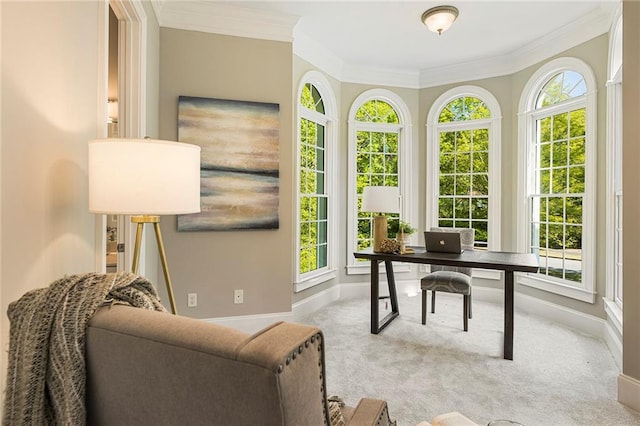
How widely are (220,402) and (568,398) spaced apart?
99.5 inches

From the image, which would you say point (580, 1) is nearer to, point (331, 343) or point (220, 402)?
point (331, 343)

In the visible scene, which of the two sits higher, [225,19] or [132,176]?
[225,19]

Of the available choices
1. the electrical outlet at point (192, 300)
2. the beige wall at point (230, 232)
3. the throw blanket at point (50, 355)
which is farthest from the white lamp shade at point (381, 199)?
the throw blanket at point (50, 355)

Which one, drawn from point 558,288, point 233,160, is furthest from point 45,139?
point 558,288

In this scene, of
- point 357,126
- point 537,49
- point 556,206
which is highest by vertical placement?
point 537,49

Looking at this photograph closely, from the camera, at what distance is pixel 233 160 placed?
11.0ft

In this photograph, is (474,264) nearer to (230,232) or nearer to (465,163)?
(230,232)

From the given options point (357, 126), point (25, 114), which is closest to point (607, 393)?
point (25, 114)

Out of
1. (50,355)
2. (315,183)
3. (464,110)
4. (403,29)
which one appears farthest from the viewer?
(464,110)

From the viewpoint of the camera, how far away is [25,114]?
1.18 metres

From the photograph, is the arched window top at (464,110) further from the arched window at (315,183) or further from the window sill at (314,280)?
the window sill at (314,280)

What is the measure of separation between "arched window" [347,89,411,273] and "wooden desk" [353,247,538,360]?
3.72 feet

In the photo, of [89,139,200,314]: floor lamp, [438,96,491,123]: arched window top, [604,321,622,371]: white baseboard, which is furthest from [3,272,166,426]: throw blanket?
[438,96,491,123]: arched window top

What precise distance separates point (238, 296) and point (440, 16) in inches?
120
